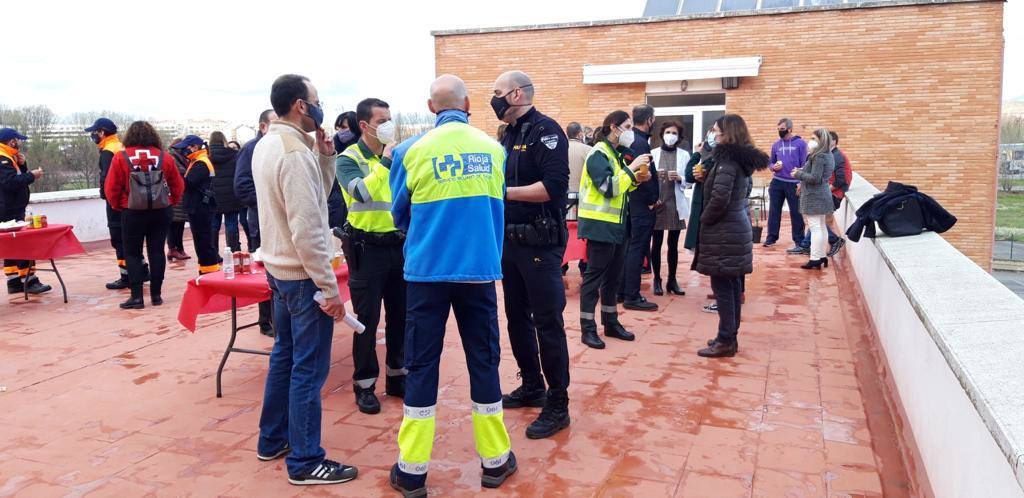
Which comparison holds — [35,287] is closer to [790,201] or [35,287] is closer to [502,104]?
[502,104]

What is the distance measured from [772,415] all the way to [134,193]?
6075 mm

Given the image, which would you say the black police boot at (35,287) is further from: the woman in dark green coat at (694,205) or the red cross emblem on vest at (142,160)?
the woman in dark green coat at (694,205)

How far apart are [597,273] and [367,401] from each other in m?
2.12

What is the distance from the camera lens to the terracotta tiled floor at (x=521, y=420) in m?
3.32

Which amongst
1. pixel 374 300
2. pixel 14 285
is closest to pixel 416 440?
pixel 374 300

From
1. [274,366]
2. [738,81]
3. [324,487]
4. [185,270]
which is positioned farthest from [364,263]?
[738,81]

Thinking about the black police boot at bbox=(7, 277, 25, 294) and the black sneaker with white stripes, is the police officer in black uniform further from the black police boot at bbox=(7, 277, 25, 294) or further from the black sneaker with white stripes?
the black police boot at bbox=(7, 277, 25, 294)

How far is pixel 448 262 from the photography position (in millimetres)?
3057

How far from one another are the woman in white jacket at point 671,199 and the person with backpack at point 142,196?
4930 mm

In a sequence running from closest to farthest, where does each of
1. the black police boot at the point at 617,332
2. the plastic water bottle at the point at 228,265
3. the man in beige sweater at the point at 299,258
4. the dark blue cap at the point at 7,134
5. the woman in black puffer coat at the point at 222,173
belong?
the man in beige sweater at the point at 299,258 < the plastic water bottle at the point at 228,265 < the black police boot at the point at 617,332 < the dark blue cap at the point at 7,134 < the woman in black puffer coat at the point at 222,173

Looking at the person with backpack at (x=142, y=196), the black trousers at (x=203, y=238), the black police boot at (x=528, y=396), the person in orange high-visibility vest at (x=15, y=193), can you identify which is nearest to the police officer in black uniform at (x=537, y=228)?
the black police boot at (x=528, y=396)

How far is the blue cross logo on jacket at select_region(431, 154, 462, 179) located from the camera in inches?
120

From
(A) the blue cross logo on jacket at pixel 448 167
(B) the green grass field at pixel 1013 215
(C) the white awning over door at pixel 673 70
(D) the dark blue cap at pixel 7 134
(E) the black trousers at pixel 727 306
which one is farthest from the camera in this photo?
(B) the green grass field at pixel 1013 215

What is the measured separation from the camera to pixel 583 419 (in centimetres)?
405
